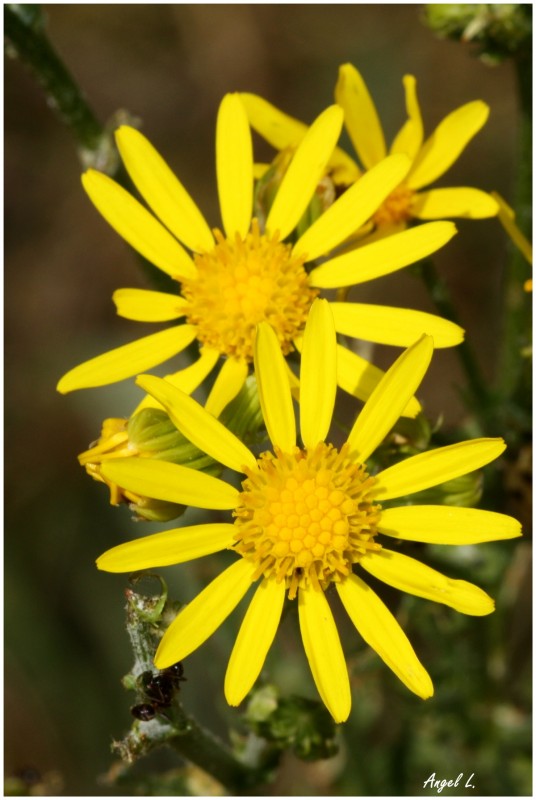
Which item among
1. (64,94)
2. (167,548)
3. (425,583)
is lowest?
(425,583)

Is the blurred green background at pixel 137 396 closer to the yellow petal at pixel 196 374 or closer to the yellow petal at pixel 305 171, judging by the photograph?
the yellow petal at pixel 196 374

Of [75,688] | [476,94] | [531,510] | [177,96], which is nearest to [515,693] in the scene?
[531,510]

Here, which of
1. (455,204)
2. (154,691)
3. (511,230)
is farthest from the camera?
(455,204)

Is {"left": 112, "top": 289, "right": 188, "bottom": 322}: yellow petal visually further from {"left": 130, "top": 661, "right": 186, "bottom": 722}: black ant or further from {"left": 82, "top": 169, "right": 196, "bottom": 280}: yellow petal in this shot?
{"left": 130, "top": 661, "right": 186, "bottom": 722}: black ant

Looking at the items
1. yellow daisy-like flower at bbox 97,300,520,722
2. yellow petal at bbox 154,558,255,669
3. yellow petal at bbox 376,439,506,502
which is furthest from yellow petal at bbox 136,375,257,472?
yellow petal at bbox 376,439,506,502

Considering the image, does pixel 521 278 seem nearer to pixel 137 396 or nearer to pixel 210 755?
pixel 210 755

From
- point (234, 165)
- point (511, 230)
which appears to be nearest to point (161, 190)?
point (234, 165)
